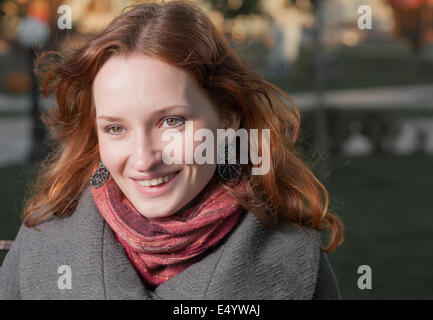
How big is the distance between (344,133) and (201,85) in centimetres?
846

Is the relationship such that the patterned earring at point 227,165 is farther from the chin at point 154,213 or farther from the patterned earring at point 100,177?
the patterned earring at point 100,177

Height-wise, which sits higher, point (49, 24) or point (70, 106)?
point (49, 24)

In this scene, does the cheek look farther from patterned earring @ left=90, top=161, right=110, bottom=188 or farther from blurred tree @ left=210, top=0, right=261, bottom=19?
blurred tree @ left=210, top=0, right=261, bottom=19

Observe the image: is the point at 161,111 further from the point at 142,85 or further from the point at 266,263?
the point at 266,263

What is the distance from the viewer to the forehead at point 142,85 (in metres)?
1.50

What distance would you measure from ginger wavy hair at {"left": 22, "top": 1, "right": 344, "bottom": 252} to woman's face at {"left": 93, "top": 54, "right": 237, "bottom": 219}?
0.16ft

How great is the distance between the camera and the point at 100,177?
178cm

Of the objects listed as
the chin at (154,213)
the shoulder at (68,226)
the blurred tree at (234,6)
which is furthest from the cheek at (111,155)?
the blurred tree at (234,6)

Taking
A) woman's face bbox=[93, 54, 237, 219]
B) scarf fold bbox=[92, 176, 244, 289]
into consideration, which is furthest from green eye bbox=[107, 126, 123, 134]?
scarf fold bbox=[92, 176, 244, 289]

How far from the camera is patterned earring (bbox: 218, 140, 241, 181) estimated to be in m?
1.72
